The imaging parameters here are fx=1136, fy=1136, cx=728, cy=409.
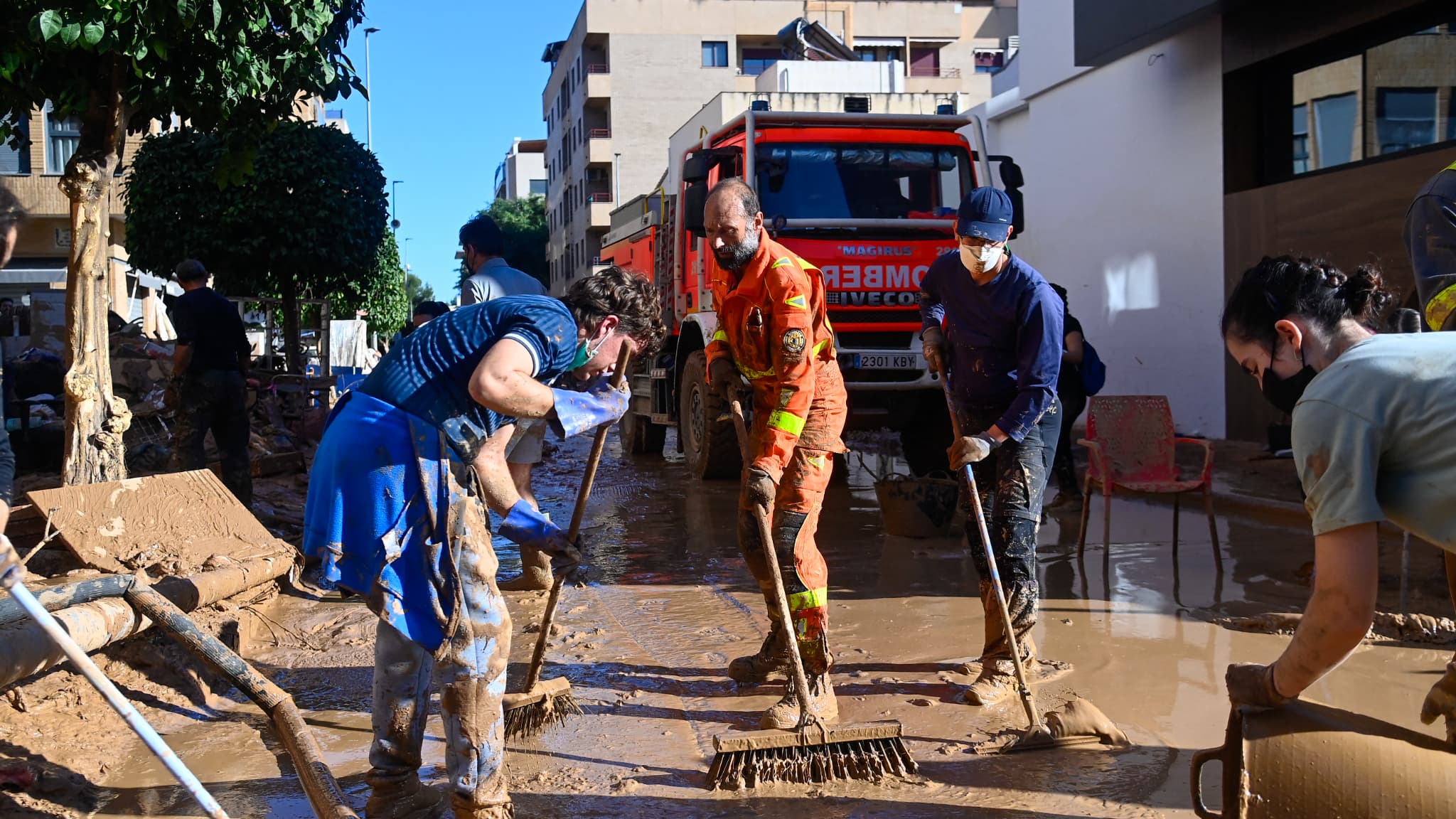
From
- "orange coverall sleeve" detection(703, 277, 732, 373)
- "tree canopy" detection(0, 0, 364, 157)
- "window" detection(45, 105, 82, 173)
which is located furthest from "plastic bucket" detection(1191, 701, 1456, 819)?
"window" detection(45, 105, 82, 173)

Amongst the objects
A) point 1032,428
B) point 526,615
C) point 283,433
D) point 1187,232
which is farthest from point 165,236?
point 1032,428

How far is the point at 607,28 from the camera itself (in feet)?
144

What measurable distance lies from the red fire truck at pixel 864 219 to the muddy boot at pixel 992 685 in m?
4.34

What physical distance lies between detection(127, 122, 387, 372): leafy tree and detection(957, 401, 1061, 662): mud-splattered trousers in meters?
12.3

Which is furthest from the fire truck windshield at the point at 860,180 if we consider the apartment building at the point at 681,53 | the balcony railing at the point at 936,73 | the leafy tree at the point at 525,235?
→ the leafy tree at the point at 525,235

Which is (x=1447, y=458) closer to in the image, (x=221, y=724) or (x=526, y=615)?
(x=221, y=724)

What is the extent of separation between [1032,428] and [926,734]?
1.28 meters

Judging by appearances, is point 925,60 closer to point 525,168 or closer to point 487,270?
point 487,270

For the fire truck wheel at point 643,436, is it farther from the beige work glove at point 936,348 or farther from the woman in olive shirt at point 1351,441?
the woman in olive shirt at point 1351,441

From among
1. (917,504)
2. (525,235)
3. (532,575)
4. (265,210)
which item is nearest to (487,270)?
(532,575)

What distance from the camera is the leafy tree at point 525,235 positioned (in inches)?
2312

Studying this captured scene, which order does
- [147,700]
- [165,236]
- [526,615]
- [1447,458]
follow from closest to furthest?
[1447,458]
[147,700]
[526,615]
[165,236]

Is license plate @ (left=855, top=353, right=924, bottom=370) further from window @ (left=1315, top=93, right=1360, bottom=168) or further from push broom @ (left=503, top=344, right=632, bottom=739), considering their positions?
window @ (left=1315, top=93, right=1360, bottom=168)

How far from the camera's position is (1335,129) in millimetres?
10953
